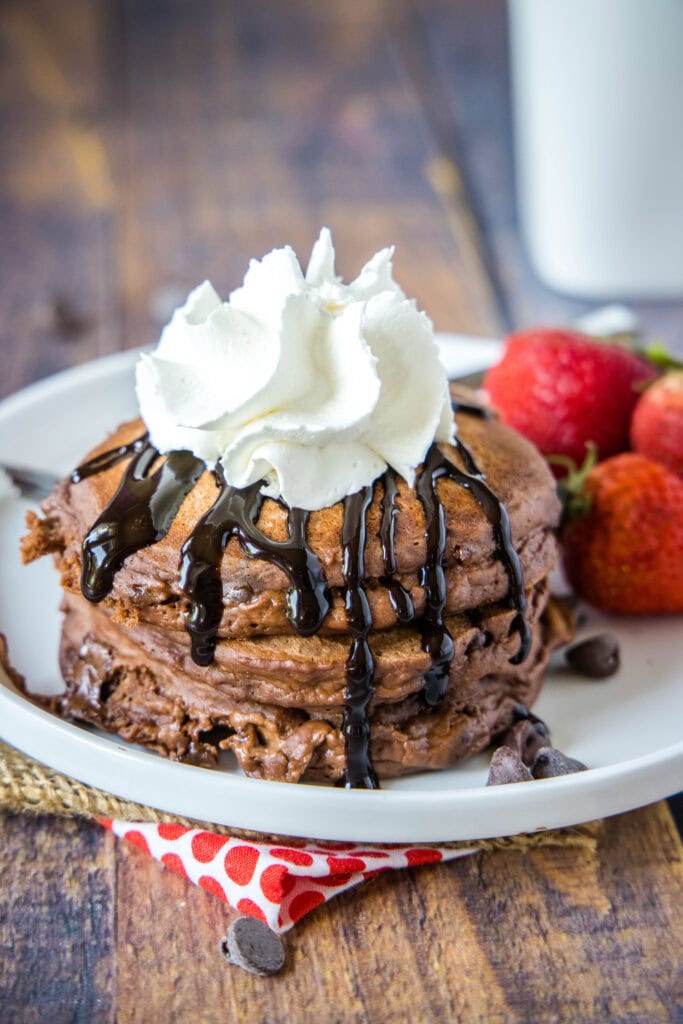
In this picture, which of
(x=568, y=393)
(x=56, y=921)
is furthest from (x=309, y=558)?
(x=568, y=393)

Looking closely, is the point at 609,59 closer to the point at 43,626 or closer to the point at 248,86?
the point at 248,86

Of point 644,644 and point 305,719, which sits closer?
point 305,719

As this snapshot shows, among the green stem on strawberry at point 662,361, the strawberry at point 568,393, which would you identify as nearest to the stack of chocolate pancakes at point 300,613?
the strawberry at point 568,393

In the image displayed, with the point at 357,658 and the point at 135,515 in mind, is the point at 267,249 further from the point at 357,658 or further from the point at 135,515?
the point at 357,658

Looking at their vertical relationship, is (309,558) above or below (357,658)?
above

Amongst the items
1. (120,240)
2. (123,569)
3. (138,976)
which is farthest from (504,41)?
(138,976)

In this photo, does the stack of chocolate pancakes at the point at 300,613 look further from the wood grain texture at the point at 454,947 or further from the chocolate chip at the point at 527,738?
the wood grain texture at the point at 454,947

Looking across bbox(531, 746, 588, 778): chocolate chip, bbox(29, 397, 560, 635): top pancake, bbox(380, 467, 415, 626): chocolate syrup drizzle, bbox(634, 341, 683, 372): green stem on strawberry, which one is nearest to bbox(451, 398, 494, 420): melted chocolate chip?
bbox(29, 397, 560, 635): top pancake
